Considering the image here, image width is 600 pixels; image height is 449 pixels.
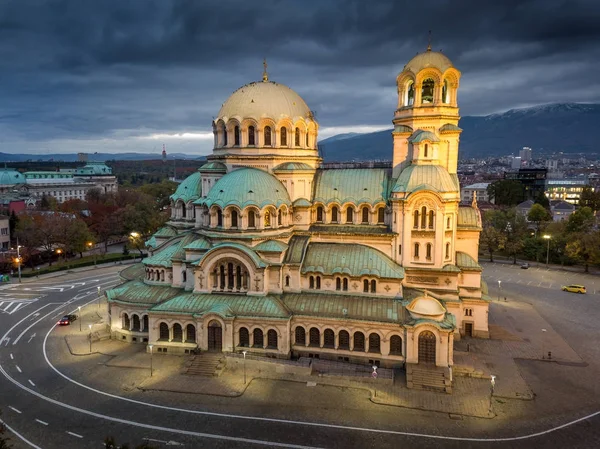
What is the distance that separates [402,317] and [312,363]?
8.65m

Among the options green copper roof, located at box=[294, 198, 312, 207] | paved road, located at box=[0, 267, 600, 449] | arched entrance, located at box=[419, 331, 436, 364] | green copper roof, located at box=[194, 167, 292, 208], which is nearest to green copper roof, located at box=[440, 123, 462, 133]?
green copper roof, located at box=[294, 198, 312, 207]

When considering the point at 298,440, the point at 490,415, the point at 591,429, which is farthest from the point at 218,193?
the point at 591,429

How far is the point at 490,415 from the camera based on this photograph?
29.1m

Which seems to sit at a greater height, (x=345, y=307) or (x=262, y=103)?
(x=262, y=103)

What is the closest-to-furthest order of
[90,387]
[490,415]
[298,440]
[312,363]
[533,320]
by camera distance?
[298,440] → [490,415] → [90,387] → [312,363] → [533,320]

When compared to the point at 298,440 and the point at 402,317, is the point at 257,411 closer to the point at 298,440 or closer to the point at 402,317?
the point at 298,440

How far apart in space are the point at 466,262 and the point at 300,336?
1856 centimetres

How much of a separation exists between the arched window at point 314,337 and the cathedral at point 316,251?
0.29 ft

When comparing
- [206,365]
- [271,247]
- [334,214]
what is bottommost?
[206,365]

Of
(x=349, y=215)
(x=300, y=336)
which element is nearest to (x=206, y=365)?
(x=300, y=336)

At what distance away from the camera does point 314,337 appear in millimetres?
38094

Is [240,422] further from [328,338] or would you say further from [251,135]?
[251,135]

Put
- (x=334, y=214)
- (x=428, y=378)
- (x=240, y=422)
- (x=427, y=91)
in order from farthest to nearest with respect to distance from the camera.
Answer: (x=334, y=214) < (x=427, y=91) < (x=428, y=378) < (x=240, y=422)

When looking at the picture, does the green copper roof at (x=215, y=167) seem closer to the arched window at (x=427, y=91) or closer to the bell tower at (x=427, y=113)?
the bell tower at (x=427, y=113)
